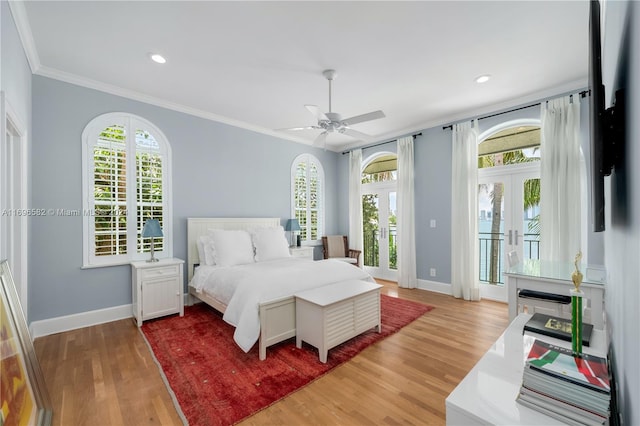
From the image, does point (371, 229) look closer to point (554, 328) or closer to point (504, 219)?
point (504, 219)

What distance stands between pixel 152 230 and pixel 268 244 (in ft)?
4.93

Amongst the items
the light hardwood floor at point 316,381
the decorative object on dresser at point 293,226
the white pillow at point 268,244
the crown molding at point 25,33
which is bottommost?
the light hardwood floor at point 316,381

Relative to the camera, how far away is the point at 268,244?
4.11 metres

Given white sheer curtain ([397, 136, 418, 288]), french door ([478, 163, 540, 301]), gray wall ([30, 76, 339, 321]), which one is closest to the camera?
gray wall ([30, 76, 339, 321])

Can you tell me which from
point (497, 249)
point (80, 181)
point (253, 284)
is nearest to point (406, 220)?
point (497, 249)

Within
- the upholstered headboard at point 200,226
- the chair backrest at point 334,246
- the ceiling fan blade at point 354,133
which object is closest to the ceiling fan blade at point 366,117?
Answer: the ceiling fan blade at point 354,133

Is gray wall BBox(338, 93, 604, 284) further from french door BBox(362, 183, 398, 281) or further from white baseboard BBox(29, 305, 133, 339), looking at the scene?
white baseboard BBox(29, 305, 133, 339)

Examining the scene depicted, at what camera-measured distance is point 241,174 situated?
4727 millimetres

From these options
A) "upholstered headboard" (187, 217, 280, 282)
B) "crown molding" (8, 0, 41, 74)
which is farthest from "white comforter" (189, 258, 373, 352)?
"crown molding" (8, 0, 41, 74)

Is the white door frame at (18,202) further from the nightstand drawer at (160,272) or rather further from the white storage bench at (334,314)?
the white storage bench at (334,314)

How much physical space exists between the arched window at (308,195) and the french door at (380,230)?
0.97 metres

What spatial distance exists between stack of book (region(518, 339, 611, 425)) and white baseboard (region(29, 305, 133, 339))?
13.6 feet

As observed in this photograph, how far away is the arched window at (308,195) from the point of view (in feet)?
18.3

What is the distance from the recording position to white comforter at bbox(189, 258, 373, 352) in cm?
253
